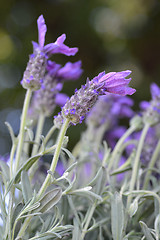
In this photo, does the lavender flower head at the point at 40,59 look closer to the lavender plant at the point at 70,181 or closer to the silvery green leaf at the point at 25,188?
the lavender plant at the point at 70,181

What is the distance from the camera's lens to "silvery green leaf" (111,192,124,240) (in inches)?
15.6

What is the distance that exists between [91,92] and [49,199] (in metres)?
0.13

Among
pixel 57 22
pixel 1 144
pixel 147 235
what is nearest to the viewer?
pixel 147 235

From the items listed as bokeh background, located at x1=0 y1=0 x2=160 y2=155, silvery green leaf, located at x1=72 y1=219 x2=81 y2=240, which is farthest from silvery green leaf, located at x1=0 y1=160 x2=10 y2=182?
bokeh background, located at x1=0 y1=0 x2=160 y2=155

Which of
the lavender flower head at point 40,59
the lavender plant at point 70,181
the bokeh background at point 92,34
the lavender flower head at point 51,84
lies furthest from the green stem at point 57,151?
the bokeh background at point 92,34

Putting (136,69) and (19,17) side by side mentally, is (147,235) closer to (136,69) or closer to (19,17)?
(136,69)

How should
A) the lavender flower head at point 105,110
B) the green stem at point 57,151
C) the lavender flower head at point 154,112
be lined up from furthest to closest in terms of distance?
the lavender flower head at point 105,110, the lavender flower head at point 154,112, the green stem at point 57,151

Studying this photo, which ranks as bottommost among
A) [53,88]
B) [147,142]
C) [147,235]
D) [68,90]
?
[147,235]

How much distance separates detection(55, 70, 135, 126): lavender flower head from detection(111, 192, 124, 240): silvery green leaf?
0.37ft

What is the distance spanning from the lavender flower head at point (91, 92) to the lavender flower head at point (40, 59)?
9 cm

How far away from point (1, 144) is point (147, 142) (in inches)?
46.0

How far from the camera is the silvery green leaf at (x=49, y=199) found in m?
0.38

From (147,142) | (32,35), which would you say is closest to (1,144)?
(32,35)

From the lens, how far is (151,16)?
1938mm
